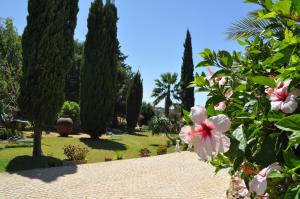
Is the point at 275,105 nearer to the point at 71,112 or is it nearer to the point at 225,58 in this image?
the point at 225,58

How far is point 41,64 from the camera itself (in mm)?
14172

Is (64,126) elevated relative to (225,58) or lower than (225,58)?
lower

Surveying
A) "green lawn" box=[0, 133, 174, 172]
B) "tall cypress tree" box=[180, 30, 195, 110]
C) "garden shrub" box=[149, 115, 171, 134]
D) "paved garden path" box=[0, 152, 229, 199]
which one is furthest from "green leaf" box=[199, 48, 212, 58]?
"tall cypress tree" box=[180, 30, 195, 110]

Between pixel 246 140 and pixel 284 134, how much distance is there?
0.35 ft

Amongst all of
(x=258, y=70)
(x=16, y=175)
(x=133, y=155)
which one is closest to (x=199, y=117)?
(x=258, y=70)

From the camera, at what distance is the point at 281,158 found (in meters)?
1.02

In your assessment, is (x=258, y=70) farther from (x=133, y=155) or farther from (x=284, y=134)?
(x=133, y=155)

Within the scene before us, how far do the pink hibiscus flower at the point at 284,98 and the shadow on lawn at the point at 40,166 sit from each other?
9.72m

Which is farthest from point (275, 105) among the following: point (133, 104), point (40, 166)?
point (133, 104)

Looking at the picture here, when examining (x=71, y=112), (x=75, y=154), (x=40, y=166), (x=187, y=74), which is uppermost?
(x=187, y=74)

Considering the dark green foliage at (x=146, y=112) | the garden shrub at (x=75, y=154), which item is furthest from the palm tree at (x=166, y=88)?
the garden shrub at (x=75, y=154)

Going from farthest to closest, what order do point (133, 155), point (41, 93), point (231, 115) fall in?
point (133, 155) < point (41, 93) < point (231, 115)

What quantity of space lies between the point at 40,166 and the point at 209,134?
40.1 feet

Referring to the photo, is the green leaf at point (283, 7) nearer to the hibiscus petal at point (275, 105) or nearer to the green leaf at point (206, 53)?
the hibiscus petal at point (275, 105)
